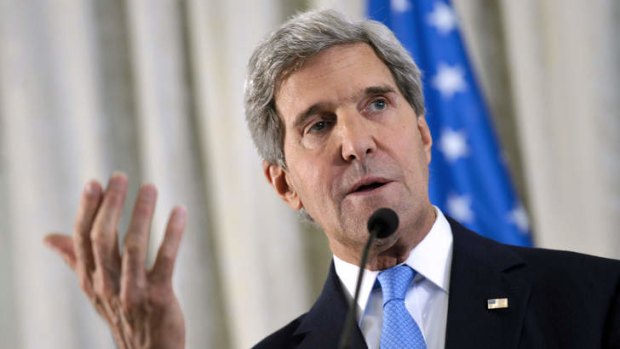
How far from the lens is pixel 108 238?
2045 mm

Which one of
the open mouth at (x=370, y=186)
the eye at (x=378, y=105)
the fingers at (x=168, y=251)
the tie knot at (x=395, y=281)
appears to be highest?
the eye at (x=378, y=105)

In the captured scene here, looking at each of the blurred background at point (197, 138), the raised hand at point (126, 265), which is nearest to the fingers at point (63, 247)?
the raised hand at point (126, 265)

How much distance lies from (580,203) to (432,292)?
1418mm

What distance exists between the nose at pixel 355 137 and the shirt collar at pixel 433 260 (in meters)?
0.28

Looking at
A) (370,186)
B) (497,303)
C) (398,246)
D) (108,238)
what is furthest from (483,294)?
(108,238)

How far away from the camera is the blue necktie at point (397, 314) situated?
232 cm

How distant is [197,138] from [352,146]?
2321 millimetres

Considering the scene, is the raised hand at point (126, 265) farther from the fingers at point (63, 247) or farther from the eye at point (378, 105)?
the eye at point (378, 105)

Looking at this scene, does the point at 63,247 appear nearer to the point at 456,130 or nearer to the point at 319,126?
the point at 319,126

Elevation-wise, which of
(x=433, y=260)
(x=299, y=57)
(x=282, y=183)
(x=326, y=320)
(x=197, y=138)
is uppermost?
(x=299, y=57)

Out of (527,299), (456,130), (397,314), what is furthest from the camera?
(456,130)

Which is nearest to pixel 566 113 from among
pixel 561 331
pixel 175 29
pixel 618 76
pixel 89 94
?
pixel 618 76

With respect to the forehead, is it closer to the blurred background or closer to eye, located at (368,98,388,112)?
eye, located at (368,98,388,112)

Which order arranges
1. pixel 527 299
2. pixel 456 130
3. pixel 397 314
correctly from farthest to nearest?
pixel 456 130 < pixel 397 314 < pixel 527 299
